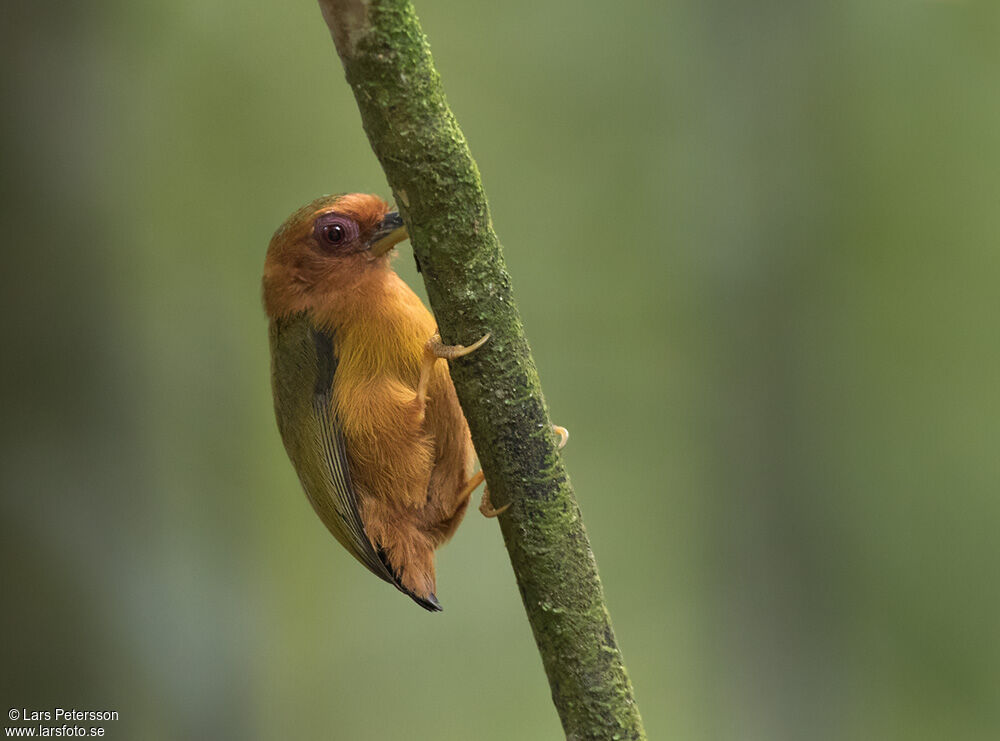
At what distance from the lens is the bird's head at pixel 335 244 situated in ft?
6.93

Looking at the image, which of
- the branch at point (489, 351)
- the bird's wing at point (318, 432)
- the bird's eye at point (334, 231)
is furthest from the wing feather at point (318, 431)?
the branch at point (489, 351)

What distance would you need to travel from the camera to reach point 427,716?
3.75 meters

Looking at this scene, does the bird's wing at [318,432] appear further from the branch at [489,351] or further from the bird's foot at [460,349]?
the bird's foot at [460,349]

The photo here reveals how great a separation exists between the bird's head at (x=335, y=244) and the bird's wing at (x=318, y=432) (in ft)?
0.29

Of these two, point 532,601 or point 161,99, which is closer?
point 532,601

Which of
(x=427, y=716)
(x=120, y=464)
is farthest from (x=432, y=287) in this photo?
(x=427, y=716)

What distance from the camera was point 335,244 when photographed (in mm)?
2123

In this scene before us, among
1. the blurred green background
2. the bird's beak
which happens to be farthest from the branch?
the blurred green background

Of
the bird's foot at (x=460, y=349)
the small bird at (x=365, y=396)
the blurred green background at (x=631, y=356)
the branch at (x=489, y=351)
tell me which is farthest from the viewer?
the blurred green background at (x=631, y=356)

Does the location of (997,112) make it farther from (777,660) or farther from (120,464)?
(120,464)

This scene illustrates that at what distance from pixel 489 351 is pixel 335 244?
0.79 metres

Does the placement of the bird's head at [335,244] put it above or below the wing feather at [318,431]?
above

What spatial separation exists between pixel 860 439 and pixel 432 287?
334cm

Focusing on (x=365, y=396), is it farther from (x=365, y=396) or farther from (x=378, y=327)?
(x=378, y=327)
